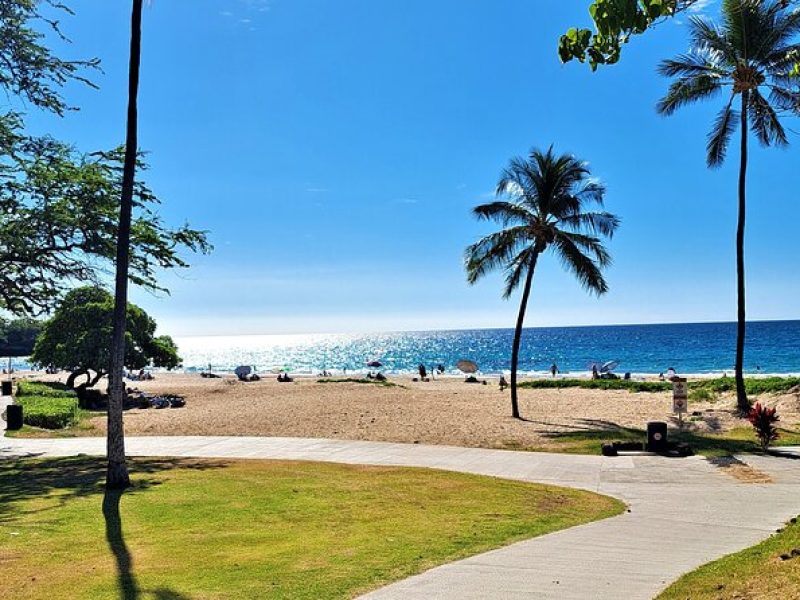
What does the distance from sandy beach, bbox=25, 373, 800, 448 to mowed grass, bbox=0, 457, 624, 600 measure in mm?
6805

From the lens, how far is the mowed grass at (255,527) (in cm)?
659

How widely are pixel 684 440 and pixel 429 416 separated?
975 centimetres

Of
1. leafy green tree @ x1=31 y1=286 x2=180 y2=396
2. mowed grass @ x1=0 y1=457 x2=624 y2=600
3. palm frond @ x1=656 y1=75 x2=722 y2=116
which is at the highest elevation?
palm frond @ x1=656 y1=75 x2=722 y2=116

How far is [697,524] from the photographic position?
8867 millimetres

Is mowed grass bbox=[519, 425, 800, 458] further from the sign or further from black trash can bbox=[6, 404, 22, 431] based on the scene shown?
black trash can bbox=[6, 404, 22, 431]

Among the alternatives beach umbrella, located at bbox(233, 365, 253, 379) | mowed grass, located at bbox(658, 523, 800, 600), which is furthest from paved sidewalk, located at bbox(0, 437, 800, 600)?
beach umbrella, located at bbox(233, 365, 253, 379)

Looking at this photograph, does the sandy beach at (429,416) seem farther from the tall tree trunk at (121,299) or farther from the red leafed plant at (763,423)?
the tall tree trunk at (121,299)

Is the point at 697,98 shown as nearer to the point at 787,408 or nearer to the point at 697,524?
the point at 787,408

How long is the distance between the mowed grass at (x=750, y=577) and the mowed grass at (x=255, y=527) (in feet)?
7.68

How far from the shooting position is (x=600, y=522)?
907 centimetres

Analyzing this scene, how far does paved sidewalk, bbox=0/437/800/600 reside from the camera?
6324mm

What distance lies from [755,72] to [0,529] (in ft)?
77.1

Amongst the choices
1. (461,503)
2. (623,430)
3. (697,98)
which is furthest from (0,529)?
(697,98)

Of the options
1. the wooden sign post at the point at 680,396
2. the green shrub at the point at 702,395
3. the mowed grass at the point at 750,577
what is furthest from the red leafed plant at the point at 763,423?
the green shrub at the point at 702,395
